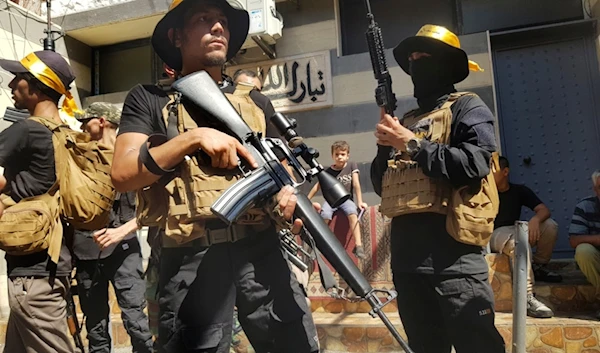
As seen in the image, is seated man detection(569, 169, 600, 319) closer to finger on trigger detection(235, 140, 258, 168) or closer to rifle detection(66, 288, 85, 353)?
A: finger on trigger detection(235, 140, 258, 168)

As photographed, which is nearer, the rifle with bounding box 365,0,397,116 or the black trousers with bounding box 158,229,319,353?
the black trousers with bounding box 158,229,319,353

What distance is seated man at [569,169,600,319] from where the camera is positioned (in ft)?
12.8

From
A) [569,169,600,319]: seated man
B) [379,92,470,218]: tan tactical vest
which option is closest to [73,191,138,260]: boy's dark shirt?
[379,92,470,218]: tan tactical vest

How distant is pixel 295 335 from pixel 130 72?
7.89 meters

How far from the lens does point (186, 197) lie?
5.31ft

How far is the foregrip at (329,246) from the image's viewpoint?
172cm

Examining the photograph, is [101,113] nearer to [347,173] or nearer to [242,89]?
[242,89]

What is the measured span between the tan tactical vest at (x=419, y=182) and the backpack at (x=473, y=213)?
67 millimetres

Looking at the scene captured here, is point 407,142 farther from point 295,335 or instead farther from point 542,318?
point 542,318

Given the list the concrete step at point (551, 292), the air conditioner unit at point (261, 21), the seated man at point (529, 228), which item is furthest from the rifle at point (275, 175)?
the air conditioner unit at point (261, 21)

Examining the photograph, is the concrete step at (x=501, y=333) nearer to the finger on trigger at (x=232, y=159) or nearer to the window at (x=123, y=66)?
the finger on trigger at (x=232, y=159)

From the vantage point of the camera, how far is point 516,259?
1.99m

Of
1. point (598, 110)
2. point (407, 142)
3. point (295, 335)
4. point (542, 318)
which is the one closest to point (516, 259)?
point (407, 142)

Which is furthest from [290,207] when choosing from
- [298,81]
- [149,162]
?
[298,81]
